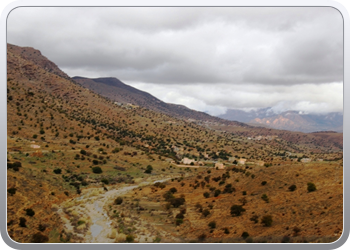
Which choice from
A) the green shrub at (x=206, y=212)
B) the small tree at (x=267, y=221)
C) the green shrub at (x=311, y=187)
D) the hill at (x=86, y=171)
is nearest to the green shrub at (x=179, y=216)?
the hill at (x=86, y=171)

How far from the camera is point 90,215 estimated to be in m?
19.1

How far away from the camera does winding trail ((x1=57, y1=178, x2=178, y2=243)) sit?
13.1 meters

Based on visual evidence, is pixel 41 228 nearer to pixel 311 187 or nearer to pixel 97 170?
pixel 311 187

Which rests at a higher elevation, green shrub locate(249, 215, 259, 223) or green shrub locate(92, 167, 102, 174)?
green shrub locate(249, 215, 259, 223)

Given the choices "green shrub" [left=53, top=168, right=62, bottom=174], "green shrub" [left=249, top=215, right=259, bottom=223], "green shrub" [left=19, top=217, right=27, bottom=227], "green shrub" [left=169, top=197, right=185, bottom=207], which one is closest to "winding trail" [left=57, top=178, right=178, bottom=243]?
"green shrub" [left=19, top=217, right=27, bottom=227]

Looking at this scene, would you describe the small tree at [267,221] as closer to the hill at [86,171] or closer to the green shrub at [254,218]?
the hill at [86,171]

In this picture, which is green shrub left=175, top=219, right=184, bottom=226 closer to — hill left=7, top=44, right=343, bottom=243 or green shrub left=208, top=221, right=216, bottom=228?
hill left=7, top=44, right=343, bottom=243

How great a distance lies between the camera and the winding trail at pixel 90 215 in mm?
13051

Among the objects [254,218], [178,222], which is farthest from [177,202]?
[254,218]

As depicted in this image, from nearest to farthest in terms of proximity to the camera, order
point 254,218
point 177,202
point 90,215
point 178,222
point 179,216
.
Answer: point 254,218 → point 178,222 → point 179,216 → point 90,215 → point 177,202

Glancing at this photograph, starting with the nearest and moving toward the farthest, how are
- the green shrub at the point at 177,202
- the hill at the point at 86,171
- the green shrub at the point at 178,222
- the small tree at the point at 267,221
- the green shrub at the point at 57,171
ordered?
the small tree at the point at 267,221 < the hill at the point at 86,171 < the green shrub at the point at 178,222 < the green shrub at the point at 177,202 < the green shrub at the point at 57,171

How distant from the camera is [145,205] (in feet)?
72.8

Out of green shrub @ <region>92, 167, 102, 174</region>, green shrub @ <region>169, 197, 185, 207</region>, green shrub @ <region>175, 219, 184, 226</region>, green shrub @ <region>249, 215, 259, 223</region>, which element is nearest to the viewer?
green shrub @ <region>249, 215, 259, 223</region>

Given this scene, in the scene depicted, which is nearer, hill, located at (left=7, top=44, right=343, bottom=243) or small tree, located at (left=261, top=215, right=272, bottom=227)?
small tree, located at (left=261, top=215, right=272, bottom=227)
